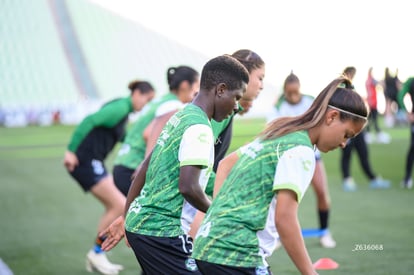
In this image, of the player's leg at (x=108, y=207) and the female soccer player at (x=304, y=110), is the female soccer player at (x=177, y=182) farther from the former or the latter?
the female soccer player at (x=304, y=110)

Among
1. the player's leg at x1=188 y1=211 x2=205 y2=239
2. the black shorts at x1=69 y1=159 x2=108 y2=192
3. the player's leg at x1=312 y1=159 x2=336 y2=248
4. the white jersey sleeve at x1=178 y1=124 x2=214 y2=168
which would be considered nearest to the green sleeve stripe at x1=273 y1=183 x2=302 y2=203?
the white jersey sleeve at x1=178 y1=124 x2=214 y2=168

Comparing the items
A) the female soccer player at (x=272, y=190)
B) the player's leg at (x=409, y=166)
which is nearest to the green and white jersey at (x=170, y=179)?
the female soccer player at (x=272, y=190)

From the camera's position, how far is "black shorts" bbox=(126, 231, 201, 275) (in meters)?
4.28

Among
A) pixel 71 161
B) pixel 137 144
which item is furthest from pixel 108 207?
pixel 137 144

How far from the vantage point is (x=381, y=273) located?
7316 millimetres

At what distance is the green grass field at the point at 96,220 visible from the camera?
800 cm

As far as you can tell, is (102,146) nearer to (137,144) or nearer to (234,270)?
(137,144)

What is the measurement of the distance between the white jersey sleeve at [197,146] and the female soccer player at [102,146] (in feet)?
13.1

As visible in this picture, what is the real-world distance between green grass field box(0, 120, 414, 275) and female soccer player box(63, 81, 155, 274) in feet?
2.32

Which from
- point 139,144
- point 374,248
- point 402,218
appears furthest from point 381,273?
point 402,218

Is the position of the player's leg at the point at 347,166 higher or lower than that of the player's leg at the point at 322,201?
lower

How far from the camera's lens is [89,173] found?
8.16 metres

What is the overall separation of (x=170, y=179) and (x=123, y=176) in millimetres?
3416

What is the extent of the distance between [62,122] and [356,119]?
5040 cm
